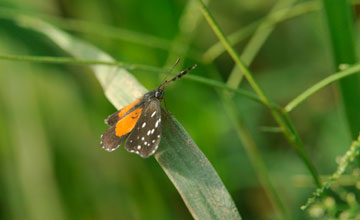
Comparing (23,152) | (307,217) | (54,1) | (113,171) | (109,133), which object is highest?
(54,1)

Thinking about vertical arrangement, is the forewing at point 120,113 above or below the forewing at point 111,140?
Answer: above

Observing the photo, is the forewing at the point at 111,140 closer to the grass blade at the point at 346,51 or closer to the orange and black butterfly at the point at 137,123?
the orange and black butterfly at the point at 137,123

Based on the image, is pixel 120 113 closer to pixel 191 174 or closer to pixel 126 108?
pixel 126 108

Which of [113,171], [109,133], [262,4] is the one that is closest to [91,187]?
[113,171]

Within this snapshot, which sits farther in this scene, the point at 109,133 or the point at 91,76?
the point at 91,76

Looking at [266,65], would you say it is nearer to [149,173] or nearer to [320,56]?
[320,56]

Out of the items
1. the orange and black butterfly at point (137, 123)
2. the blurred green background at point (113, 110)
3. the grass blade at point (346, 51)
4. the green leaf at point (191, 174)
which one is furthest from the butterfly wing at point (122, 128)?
the blurred green background at point (113, 110)

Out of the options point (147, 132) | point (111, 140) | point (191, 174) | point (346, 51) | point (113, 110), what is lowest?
point (191, 174)

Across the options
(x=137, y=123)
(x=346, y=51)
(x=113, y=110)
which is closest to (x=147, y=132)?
(x=137, y=123)
